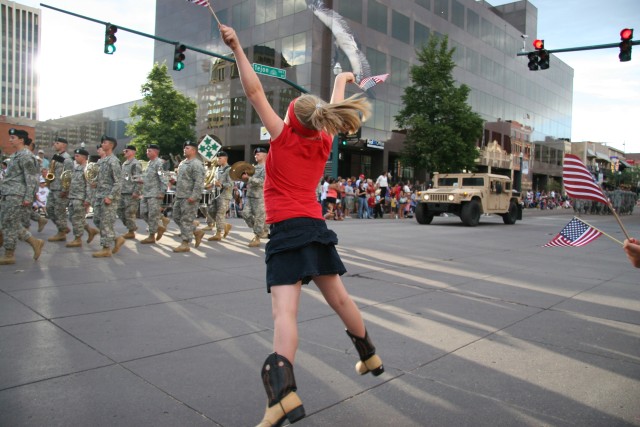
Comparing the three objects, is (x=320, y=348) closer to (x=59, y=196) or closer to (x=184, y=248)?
(x=184, y=248)

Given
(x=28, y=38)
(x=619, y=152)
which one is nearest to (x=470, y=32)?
(x=619, y=152)

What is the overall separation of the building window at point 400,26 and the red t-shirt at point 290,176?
1430 inches

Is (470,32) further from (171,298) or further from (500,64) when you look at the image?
(171,298)

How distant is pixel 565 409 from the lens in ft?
9.10

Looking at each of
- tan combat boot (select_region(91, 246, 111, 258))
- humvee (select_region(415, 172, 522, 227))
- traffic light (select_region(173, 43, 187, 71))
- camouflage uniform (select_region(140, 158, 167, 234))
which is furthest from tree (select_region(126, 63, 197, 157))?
tan combat boot (select_region(91, 246, 111, 258))

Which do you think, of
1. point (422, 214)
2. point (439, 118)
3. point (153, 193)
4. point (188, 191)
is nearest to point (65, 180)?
point (153, 193)

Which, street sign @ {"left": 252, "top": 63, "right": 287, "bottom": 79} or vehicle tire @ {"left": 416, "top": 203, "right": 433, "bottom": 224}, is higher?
street sign @ {"left": 252, "top": 63, "right": 287, "bottom": 79}

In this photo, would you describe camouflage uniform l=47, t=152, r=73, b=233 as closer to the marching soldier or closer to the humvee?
the marching soldier

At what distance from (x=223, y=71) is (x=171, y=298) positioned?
34273 millimetres

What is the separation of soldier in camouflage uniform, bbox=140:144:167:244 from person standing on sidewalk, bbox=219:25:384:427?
7.14m

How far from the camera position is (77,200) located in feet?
29.1

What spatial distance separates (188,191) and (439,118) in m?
24.5

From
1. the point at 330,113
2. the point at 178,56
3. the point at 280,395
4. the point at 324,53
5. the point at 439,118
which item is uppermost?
the point at 324,53

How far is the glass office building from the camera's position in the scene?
105ft
